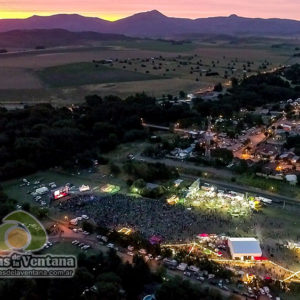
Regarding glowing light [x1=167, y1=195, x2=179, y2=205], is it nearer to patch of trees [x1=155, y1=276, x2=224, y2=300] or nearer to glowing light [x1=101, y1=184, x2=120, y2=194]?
glowing light [x1=101, y1=184, x2=120, y2=194]

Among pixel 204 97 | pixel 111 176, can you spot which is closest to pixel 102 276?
pixel 111 176

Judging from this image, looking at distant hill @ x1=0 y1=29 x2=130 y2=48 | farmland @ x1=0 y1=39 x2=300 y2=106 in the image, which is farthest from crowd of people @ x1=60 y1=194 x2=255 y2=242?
distant hill @ x1=0 y1=29 x2=130 y2=48

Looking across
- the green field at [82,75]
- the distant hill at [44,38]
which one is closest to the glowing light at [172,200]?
the green field at [82,75]

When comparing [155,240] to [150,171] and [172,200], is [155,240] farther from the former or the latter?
[150,171]

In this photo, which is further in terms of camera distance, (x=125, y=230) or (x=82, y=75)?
(x=82, y=75)

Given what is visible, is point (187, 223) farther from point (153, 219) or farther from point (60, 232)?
point (60, 232)

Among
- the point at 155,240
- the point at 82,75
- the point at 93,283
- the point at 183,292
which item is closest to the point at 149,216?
the point at 155,240
